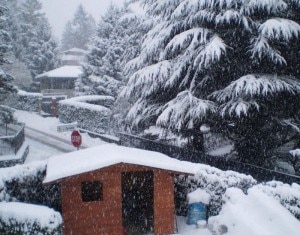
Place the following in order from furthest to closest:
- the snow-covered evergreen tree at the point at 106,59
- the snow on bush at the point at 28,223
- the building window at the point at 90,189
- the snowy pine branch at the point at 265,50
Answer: the snow-covered evergreen tree at the point at 106,59, the snowy pine branch at the point at 265,50, the building window at the point at 90,189, the snow on bush at the point at 28,223

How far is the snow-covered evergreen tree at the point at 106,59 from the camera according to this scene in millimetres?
30719

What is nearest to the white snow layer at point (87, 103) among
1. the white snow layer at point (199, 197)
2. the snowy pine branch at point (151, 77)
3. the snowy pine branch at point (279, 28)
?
the snowy pine branch at point (151, 77)

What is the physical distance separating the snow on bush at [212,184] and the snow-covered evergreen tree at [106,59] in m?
18.5

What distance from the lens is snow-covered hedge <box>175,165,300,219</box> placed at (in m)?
10.0

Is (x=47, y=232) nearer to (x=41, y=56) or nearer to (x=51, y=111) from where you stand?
(x=51, y=111)

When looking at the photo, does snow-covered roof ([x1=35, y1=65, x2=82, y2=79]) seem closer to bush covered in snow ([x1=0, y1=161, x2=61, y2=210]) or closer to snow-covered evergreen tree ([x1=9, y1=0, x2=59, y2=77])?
snow-covered evergreen tree ([x1=9, y1=0, x2=59, y2=77])

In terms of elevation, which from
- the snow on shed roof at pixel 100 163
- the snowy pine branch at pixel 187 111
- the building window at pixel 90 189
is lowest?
the building window at pixel 90 189

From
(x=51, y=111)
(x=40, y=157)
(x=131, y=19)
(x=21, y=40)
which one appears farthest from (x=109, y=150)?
(x=21, y=40)

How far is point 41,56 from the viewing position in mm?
47094

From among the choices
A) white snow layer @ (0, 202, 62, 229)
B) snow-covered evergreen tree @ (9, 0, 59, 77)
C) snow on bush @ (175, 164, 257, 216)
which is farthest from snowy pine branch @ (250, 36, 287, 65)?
snow-covered evergreen tree @ (9, 0, 59, 77)

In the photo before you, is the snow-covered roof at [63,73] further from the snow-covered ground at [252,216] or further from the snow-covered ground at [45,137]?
the snow-covered ground at [252,216]

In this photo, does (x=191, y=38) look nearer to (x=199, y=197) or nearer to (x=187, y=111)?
(x=187, y=111)

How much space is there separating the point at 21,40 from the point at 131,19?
118 feet

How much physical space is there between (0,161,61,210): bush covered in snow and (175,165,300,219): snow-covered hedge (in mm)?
4583
